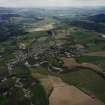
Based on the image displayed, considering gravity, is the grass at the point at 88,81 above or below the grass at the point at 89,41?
above

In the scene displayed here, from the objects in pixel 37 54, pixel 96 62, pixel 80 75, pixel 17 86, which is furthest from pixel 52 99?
pixel 37 54

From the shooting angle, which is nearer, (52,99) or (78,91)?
(52,99)

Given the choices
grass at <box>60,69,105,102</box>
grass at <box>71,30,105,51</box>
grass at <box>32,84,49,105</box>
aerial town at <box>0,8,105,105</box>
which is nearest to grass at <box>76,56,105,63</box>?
aerial town at <box>0,8,105,105</box>

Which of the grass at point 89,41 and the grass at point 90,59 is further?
the grass at point 89,41

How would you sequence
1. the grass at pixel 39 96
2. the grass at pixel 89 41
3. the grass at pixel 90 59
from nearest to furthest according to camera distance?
the grass at pixel 39 96
the grass at pixel 90 59
the grass at pixel 89 41

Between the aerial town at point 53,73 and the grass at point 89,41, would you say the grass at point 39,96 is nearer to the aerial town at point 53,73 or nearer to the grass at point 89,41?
the aerial town at point 53,73

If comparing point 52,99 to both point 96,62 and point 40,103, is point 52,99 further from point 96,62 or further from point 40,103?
point 96,62

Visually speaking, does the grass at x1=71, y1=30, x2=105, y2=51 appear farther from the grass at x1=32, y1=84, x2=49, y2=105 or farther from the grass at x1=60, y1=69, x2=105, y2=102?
the grass at x1=32, y1=84, x2=49, y2=105

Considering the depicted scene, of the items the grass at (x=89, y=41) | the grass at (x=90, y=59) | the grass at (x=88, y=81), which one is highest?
the grass at (x=88, y=81)

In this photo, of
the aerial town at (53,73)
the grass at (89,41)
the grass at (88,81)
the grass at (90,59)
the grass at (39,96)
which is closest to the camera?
the grass at (39,96)

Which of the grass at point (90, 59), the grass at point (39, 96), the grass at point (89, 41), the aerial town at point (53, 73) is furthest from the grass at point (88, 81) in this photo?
the grass at point (89, 41)
